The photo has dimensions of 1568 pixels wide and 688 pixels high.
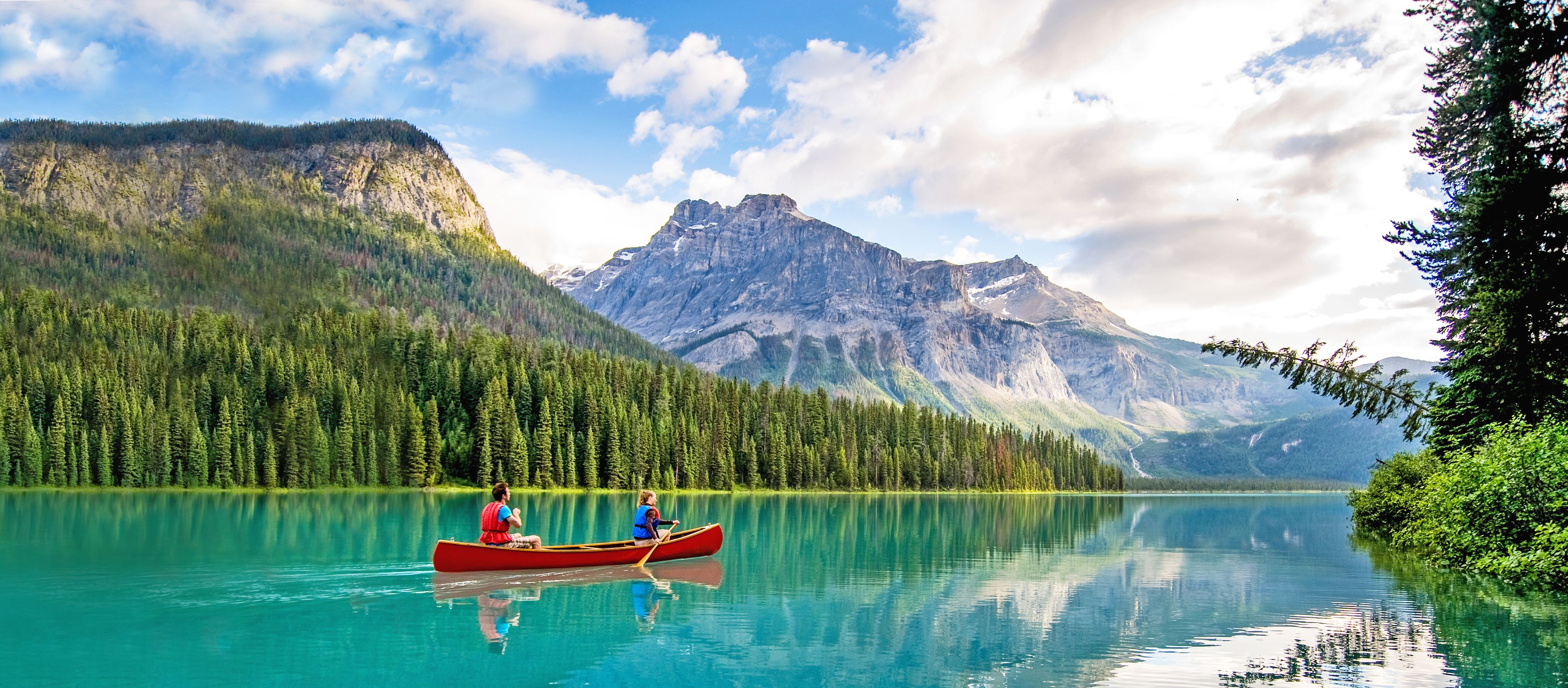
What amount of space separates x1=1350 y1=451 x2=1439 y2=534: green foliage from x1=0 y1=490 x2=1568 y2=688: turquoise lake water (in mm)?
3659

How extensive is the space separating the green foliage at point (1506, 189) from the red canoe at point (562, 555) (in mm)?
28395

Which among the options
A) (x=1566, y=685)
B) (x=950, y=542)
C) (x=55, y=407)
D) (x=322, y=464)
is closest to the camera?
(x=1566, y=685)

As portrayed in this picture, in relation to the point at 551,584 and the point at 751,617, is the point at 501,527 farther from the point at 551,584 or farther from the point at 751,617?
the point at 751,617

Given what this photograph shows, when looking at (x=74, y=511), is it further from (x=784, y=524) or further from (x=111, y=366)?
(x=111, y=366)

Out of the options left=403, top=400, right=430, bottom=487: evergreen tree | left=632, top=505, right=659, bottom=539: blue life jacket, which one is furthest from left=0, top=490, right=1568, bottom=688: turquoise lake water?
left=403, top=400, right=430, bottom=487: evergreen tree

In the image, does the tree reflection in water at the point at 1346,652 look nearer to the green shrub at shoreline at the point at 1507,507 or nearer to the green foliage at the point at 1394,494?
the green shrub at shoreline at the point at 1507,507

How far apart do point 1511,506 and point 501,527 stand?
34842 mm

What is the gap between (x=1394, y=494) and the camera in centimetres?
5881

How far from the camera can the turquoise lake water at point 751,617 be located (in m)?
21.4

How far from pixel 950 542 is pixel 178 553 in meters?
39.6

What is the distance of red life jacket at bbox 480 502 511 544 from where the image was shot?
3716 centimetres

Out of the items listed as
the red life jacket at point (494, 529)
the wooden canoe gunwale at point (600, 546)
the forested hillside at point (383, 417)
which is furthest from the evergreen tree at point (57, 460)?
the red life jacket at point (494, 529)

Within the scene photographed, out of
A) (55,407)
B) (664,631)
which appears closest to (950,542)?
(664,631)

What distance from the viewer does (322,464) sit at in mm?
121750
